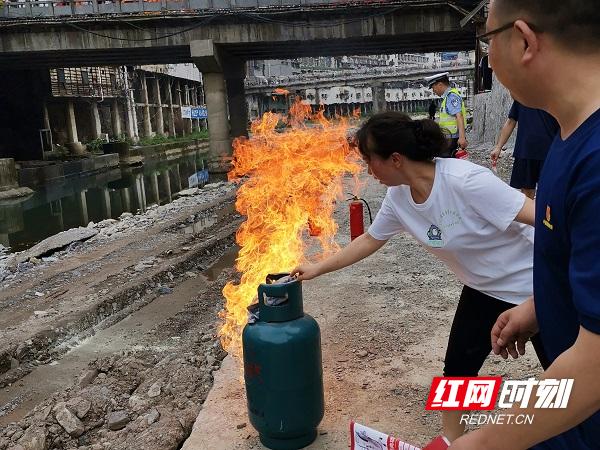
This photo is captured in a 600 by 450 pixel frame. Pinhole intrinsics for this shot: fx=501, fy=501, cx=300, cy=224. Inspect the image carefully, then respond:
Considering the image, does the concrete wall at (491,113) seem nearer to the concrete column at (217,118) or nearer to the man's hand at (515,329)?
the concrete column at (217,118)

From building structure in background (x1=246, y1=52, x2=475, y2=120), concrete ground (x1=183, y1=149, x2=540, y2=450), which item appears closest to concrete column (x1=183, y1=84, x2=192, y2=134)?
building structure in background (x1=246, y1=52, x2=475, y2=120)

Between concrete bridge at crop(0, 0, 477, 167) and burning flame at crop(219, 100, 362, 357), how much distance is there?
42.6 ft

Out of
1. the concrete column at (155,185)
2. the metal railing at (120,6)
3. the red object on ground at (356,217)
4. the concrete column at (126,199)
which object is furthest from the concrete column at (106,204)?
the red object on ground at (356,217)

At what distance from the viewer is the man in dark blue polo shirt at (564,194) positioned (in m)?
1.08

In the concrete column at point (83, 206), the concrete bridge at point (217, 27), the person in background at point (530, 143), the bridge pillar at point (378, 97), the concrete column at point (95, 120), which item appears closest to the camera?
the person in background at point (530, 143)

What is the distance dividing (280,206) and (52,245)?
8127 millimetres

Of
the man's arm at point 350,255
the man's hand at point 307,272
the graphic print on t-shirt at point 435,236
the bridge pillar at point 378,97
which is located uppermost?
the bridge pillar at point 378,97

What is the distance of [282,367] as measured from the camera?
310 centimetres

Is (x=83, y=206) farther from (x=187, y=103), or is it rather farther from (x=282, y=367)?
(x=187, y=103)

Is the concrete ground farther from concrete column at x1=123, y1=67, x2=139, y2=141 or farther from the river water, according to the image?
concrete column at x1=123, y1=67, x2=139, y2=141

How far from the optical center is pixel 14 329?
23.5 ft

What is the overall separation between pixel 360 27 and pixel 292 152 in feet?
60.3

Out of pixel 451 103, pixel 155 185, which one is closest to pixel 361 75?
pixel 155 185

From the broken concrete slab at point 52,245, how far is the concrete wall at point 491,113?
1464 centimetres
